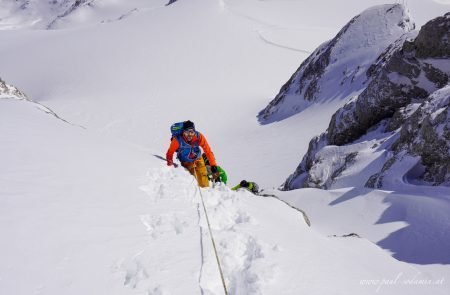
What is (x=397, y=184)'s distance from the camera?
325 inches

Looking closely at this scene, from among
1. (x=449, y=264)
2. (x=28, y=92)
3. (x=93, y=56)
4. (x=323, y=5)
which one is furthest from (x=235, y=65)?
(x=449, y=264)

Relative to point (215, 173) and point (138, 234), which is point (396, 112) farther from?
point (138, 234)

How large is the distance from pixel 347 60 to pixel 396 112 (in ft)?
38.8

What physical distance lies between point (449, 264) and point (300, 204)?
3.69 meters

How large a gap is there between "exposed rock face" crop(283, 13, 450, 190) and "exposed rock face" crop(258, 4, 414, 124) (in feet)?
22.9

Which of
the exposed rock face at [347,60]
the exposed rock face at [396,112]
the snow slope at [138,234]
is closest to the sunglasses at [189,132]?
the snow slope at [138,234]

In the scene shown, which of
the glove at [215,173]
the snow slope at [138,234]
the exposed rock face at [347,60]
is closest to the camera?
the snow slope at [138,234]

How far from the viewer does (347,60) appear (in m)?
22.2

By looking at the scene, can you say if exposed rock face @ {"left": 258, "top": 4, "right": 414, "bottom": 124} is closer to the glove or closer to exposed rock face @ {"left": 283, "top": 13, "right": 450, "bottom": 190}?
exposed rock face @ {"left": 283, "top": 13, "right": 450, "bottom": 190}

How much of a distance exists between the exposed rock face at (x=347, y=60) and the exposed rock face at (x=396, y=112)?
6.97 meters

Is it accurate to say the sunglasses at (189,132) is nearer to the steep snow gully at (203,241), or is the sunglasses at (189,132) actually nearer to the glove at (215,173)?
the glove at (215,173)

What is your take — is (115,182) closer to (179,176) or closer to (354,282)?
(179,176)

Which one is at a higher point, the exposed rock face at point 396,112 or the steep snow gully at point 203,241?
the exposed rock face at point 396,112

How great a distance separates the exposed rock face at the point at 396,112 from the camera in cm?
890
